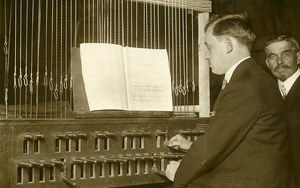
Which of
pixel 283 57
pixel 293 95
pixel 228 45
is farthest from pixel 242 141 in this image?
pixel 283 57

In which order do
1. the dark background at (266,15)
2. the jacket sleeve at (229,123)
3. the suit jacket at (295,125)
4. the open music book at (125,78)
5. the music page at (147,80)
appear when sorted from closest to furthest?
the jacket sleeve at (229,123), the open music book at (125,78), the music page at (147,80), the suit jacket at (295,125), the dark background at (266,15)

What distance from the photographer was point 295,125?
1.75 metres

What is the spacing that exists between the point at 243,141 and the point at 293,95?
0.49m

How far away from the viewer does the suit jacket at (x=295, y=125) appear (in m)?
1.75

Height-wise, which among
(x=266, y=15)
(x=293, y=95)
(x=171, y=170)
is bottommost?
(x=171, y=170)

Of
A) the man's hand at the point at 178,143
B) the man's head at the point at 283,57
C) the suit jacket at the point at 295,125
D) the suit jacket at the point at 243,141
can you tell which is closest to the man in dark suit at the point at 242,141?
the suit jacket at the point at 243,141

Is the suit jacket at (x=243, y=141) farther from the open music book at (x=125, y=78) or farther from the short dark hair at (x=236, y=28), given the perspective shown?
the open music book at (x=125, y=78)

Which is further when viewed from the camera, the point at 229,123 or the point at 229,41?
the point at 229,41

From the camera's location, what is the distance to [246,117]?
1.39m

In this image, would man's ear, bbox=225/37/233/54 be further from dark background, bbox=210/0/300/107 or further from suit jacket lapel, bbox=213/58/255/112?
dark background, bbox=210/0/300/107

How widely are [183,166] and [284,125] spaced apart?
1.29 feet

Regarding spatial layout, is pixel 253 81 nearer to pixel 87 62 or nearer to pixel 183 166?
pixel 183 166

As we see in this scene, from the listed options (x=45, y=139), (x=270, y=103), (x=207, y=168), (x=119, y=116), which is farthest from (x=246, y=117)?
(x=45, y=139)

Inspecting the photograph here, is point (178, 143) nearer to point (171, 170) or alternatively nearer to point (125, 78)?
point (171, 170)
